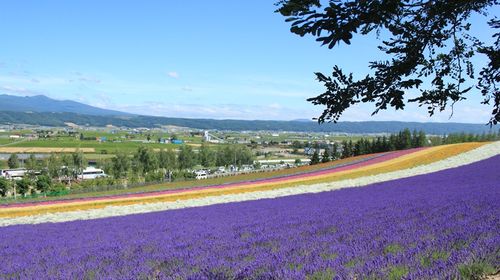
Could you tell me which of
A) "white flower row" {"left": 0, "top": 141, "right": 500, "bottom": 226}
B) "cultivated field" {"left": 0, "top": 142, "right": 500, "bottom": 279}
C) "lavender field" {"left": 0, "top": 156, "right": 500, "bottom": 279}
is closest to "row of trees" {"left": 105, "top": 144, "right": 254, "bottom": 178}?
"white flower row" {"left": 0, "top": 141, "right": 500, "bottom": 226}

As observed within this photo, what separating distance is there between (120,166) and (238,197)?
8874 cm

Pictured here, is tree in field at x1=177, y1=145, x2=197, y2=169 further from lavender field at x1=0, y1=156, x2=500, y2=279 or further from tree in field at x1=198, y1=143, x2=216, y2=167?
lavender field at x1=0, y1=156, x2=500, y2=279

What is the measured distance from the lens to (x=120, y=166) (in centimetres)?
11300

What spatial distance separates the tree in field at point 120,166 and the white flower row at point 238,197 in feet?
279

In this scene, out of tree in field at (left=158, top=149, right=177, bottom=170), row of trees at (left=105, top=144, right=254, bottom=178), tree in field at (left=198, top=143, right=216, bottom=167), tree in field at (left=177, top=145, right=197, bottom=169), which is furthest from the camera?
tree in field at (left=198, top=143, right=216, bottom=167)

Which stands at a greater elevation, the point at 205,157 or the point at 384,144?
the point at 384,144

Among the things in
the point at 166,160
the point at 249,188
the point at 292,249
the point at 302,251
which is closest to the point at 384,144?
the point at 166,160

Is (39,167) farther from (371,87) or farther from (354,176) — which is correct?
(371,87)

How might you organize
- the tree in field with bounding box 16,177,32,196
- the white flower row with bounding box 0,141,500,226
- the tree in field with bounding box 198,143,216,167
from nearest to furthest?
the white flower row with bounding box 0,141,500,226 → the tree in field with bounding box 16,177,32,196 → the tree in field with bounding box 198,143,216,167

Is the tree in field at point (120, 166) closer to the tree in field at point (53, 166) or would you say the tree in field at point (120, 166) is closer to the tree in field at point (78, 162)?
the tree in field at point (78, 162)

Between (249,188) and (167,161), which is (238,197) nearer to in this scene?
(249,188)

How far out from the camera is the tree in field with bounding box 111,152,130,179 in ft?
368

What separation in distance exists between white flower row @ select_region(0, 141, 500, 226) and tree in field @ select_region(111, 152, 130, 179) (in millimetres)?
85021

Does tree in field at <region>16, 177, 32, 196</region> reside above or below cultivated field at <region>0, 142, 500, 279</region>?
below
